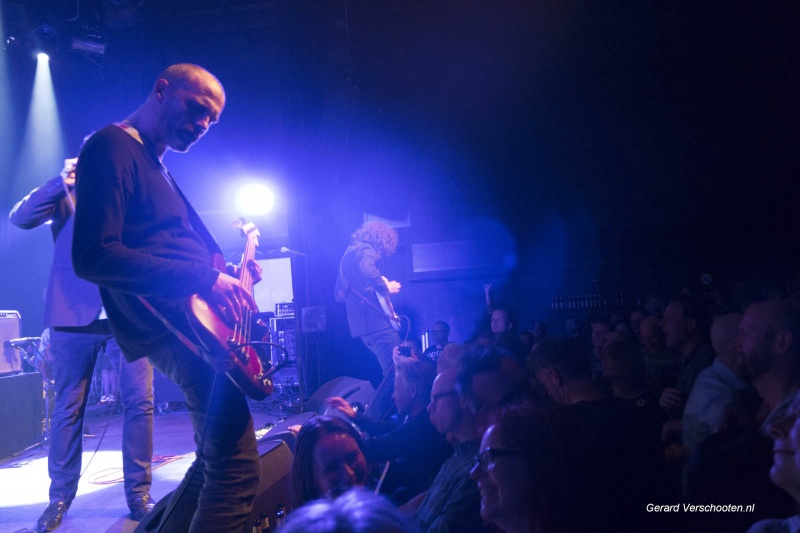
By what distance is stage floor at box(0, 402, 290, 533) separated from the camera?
2.58 m

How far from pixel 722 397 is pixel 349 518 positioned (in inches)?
79.1

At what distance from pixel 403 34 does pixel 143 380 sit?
346 centimetres

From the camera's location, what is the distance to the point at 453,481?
194cm

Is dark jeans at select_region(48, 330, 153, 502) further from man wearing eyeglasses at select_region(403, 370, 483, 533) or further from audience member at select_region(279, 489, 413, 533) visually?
audience member at select_region(279, 489, 413, 533)

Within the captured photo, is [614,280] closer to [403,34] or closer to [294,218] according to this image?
[294,218]

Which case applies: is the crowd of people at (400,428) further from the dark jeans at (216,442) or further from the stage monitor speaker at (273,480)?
the stage monitor speaker at (273,480)

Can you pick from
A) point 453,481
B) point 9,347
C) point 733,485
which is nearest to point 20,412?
point 9,347

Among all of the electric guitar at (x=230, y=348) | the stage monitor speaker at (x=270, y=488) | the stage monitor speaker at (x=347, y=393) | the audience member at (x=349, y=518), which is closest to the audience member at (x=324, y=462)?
the stage monitor speaker at (x=270, y=488)

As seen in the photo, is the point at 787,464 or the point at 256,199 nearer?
the point at 787,464

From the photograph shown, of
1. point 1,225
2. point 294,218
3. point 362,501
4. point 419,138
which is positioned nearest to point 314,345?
point 294,218

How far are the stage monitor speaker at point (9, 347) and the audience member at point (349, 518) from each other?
5154mm

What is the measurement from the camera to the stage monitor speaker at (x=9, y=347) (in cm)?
461

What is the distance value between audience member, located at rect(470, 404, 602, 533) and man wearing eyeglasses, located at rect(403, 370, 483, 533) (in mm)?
399

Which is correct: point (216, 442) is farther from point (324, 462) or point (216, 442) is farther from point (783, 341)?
point (783, 341)
